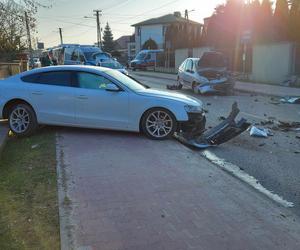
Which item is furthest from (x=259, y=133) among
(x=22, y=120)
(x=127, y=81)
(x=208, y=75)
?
(x=208, y=75)

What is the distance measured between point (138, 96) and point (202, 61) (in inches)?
462

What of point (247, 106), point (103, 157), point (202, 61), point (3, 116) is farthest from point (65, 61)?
point (103, 157)

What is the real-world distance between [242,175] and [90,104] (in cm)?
374

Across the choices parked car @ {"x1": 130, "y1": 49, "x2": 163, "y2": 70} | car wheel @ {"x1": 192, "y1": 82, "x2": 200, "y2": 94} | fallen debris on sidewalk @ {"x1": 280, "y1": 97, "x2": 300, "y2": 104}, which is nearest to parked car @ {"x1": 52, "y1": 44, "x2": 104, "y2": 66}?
car wheel @ {"x1": 192, "y1": 82, "x2": 200, "y2": 94}

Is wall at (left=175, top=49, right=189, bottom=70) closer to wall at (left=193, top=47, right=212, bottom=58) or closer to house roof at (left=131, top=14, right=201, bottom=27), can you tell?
wall at (left=193, top=47, right=212, bottom=58)

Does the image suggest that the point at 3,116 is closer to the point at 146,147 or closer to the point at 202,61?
the point at 146,147

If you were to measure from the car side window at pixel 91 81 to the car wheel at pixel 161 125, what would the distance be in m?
1.20

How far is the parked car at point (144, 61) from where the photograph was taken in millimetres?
49344

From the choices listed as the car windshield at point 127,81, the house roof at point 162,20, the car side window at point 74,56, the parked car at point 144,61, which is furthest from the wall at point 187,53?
the house roof at point 162,20

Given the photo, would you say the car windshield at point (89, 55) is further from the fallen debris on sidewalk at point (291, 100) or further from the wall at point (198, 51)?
the fallen debris on sidewalk at point (291, 100)

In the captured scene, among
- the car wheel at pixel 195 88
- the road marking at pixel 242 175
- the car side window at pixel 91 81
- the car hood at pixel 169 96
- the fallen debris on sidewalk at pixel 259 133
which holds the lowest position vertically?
the car wheel at pixel 195 88

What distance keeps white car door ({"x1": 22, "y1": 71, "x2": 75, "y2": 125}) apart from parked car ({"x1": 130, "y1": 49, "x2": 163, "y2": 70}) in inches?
1574

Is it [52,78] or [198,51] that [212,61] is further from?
[198,51]

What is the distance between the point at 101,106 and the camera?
921cm
